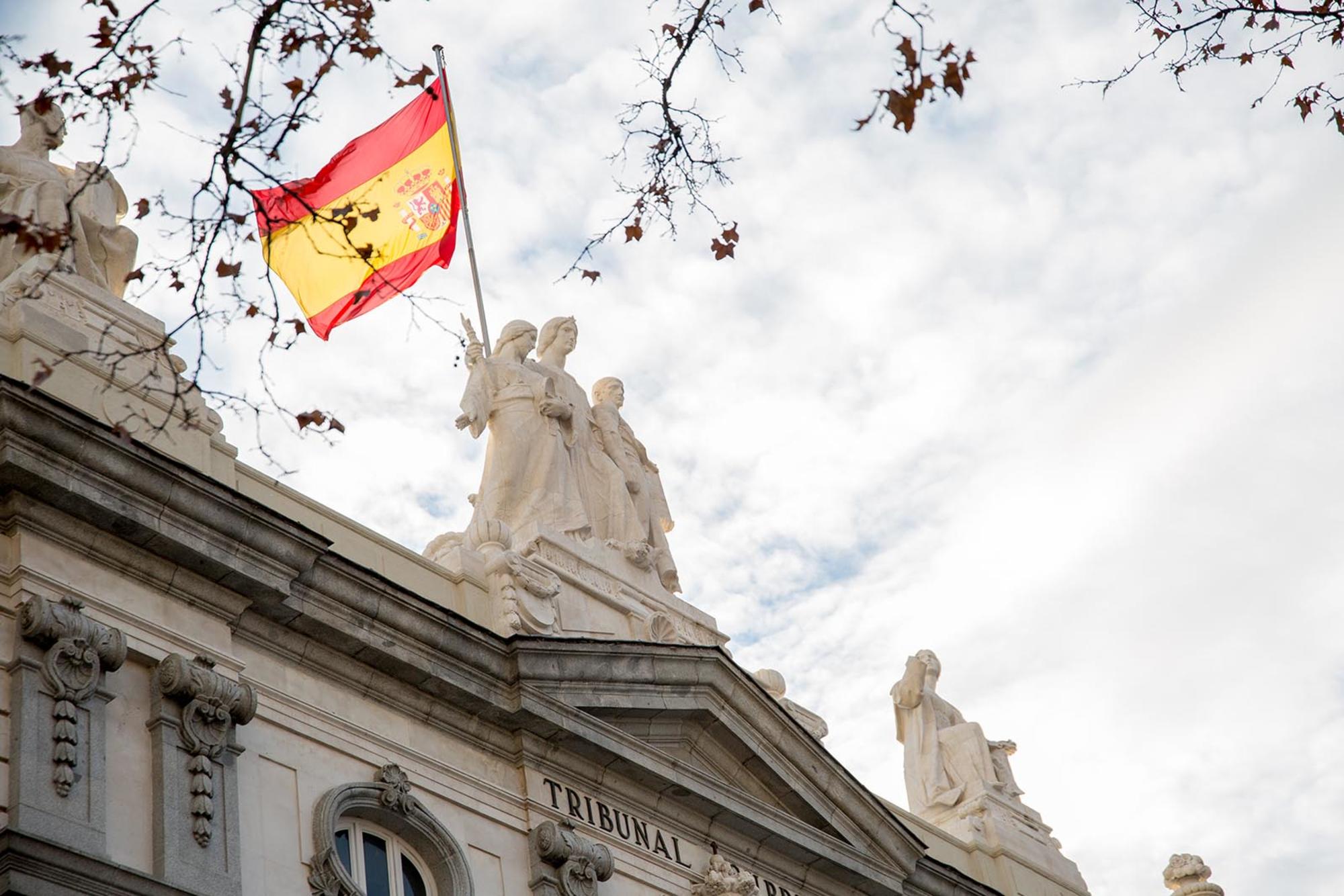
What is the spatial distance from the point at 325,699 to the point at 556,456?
5.35 metres

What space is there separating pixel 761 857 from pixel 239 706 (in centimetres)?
661

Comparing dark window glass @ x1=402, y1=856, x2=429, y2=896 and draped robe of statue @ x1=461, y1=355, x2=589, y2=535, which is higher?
draped robe of statue @ x1=461, y1=355, x2=589, y2=535

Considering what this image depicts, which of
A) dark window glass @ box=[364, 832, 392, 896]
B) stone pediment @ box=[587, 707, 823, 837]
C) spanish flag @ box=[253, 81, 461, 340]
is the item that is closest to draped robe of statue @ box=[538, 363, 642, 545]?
spanish flag @ box=[253, 81, 461, 340]

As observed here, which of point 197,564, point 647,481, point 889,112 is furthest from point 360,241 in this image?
point 889,112

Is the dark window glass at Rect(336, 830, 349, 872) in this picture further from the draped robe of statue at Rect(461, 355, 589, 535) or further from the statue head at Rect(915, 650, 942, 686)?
the statue head at Rect(915, 650, 942, 686)

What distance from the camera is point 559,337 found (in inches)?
912

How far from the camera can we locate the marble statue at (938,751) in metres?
25.3

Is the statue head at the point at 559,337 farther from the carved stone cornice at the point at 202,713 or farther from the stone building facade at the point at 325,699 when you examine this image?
the carved stone cornice at the point at 202,713

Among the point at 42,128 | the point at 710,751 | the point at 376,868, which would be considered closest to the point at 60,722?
the point at 376,868

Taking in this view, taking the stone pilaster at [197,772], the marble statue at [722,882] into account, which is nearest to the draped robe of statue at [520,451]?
the marble statue at [722,882]

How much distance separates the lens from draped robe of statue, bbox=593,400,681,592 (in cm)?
2197

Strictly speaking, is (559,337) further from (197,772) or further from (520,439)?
(197,772)

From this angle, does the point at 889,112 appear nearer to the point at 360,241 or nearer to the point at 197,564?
the point at 197,564

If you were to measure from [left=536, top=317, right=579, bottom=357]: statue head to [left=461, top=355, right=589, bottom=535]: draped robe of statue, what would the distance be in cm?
98
